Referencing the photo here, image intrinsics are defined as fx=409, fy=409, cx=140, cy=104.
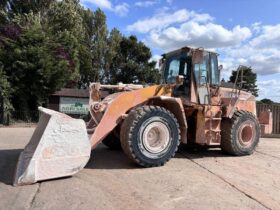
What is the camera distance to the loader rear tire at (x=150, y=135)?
337 inches

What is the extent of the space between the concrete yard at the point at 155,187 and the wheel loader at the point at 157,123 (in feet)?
1.34

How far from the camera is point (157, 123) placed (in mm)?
8969

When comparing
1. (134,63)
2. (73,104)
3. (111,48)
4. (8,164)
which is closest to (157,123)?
(8,164)

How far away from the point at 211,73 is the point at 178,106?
1843 mm

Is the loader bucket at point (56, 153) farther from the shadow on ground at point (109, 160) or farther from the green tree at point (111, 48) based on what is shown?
the green tree at point (111, 48)

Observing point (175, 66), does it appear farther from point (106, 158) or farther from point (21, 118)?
point (21, 118)

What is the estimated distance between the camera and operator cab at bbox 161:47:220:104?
411 inches

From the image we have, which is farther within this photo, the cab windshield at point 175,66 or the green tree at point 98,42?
the green tree at point 98,42

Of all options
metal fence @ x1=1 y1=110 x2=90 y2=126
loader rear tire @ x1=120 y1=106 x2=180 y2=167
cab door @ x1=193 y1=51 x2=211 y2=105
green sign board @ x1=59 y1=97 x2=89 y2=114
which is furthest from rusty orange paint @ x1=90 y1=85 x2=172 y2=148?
green sign board @ x1=59 y1=97 x2=89 y2=114

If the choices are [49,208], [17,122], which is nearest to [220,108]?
[49,208]

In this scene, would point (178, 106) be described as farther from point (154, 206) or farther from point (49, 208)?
point (49, 208)

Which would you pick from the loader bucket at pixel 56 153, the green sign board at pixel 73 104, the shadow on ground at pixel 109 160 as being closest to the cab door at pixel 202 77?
the shadow on ground at pixel 109 160

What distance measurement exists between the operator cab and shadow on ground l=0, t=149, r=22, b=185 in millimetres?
4237

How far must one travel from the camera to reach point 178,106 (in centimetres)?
959
